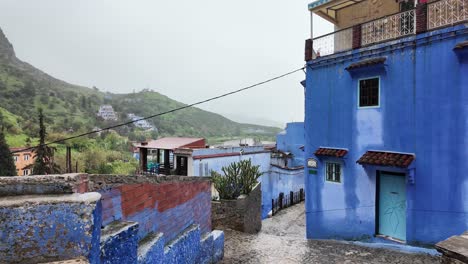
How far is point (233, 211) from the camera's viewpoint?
38.3 ft

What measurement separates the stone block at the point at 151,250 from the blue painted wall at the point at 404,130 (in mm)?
7157

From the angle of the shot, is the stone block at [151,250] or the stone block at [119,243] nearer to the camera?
the stone block at [119,243]

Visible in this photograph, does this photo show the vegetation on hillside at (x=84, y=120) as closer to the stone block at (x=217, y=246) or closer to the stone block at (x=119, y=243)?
the stone block at (x=217, y=246)

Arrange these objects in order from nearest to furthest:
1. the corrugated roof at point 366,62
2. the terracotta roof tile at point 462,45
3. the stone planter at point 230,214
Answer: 1. the terracotta roof tile at point 462,45
2. the corrugated roof at point 366,62
3. the stone planter at point 230,214

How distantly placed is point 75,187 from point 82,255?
0.43 metres

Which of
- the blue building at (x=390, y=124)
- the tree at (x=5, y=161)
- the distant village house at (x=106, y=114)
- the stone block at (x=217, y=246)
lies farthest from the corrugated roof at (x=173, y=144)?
the distant village house at (x=106, y=114)

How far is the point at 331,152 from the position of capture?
10.0 m

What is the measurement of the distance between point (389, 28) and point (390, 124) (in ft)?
9.35

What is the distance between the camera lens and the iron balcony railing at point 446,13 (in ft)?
24.7

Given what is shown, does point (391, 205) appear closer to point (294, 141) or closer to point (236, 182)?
point (236, 182)

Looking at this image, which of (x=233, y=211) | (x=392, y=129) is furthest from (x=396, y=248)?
(x=233, y=211)

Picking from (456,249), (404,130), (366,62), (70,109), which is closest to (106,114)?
(70,109)

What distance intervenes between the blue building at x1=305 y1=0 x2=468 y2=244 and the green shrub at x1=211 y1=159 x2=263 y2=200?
2777mm

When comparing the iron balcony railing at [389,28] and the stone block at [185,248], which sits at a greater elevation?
the iron balcony railing at [389,28]
